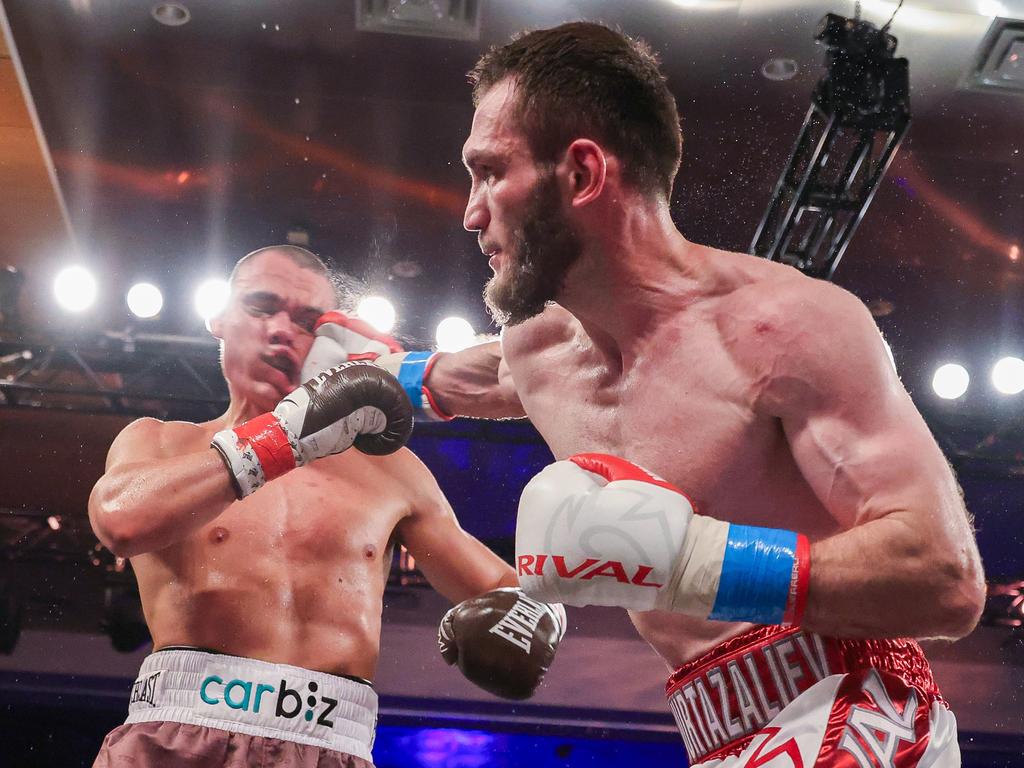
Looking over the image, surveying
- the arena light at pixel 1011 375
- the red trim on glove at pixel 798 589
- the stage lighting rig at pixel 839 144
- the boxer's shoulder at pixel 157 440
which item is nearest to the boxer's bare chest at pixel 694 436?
the red trim on glove at pixel 798 589

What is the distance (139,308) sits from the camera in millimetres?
4980

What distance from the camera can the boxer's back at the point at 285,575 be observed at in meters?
2.19

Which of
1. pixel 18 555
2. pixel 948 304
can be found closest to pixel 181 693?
pixel 18 555

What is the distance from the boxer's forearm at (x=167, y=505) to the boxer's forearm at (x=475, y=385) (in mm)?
504

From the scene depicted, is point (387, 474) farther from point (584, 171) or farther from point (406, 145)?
point (406, 145)

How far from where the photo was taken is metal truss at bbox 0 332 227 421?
16.3 ft

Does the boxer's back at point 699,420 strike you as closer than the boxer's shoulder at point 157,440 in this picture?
Yes

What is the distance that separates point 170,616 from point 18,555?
13.7ft

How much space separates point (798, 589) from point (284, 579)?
4.58 feet

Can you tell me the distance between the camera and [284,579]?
7.46 ft

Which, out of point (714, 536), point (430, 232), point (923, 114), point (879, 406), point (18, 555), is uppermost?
point (879, 406)

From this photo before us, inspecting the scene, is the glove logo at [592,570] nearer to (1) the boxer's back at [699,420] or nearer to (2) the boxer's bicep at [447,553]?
(1) the boxer's back at [699,420]

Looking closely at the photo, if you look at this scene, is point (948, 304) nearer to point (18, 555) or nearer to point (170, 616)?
point (170, 616)

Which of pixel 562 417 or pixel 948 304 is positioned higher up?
pixel 562 417
